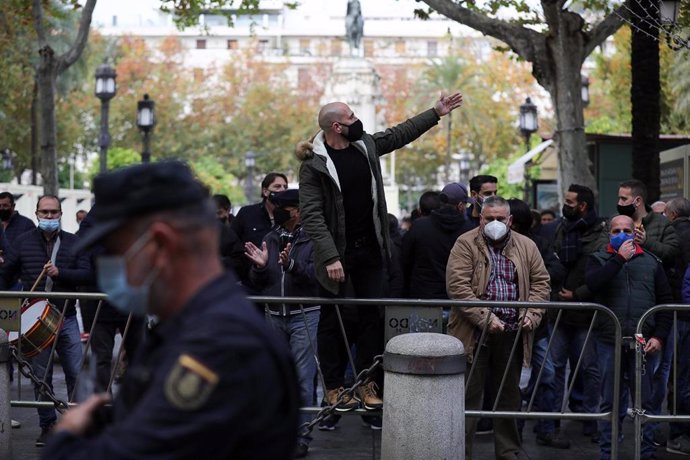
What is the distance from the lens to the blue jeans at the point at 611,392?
8.46m

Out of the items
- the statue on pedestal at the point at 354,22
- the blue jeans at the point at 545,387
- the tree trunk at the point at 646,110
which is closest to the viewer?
the blue jeans at the point at 545,387

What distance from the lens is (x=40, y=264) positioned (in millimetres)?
9789

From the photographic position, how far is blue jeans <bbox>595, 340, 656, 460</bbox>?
8.46 metres

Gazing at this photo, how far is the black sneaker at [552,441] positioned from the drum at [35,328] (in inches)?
153

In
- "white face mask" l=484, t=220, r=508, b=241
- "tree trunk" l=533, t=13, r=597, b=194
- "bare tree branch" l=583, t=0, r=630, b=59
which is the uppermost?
"bare tree branch" l=583, t=0, r=630, b=59

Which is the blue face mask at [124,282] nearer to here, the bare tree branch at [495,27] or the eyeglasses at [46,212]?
the eyeglasses at [46,212]

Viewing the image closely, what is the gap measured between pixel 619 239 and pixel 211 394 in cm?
653

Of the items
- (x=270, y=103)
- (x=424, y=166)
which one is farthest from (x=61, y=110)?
(x=424, y=166)

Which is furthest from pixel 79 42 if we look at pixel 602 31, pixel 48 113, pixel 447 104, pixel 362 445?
pixel 447 104

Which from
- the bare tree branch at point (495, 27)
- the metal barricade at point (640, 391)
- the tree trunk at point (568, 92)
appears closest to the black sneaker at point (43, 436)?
the metal barricade at point (640, 391)

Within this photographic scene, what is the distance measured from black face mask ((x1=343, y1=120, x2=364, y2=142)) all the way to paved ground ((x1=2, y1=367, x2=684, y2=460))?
7.80ft

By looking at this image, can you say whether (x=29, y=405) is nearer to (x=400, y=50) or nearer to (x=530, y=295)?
(x=530, y=295)

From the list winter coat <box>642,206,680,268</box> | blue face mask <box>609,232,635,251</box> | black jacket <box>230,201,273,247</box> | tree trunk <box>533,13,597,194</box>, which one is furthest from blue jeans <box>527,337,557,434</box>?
tree trunk <box>533,13,597,194</box>

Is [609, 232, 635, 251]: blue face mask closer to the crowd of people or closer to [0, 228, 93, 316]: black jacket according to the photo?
the crowd of people
